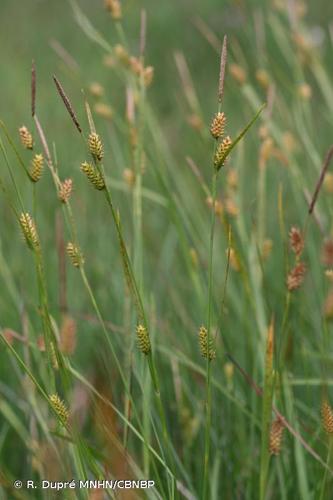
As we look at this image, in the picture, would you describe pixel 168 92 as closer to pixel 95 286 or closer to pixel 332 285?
pixel 95 286

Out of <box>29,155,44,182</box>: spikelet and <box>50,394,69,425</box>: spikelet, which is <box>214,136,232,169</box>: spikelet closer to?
<box>29,155,44,182</box>: spikelet

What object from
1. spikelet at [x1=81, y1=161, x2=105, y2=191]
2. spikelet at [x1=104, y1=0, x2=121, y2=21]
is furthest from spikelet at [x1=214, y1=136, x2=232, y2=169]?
spikelet at [x1=104, y1=0, x2=121, y2=21]

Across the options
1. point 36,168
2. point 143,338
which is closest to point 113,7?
point 36,168

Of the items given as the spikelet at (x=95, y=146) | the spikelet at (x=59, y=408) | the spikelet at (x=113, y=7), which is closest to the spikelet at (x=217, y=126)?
the spikelet at (x=95, y=146)

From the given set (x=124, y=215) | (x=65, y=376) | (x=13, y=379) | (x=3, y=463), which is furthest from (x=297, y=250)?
(x=124, y=215)

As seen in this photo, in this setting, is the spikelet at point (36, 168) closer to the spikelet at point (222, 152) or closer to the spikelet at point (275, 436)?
the spikelet at point (222, 152)

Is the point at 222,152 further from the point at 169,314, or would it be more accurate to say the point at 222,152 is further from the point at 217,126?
the point at 169,314
